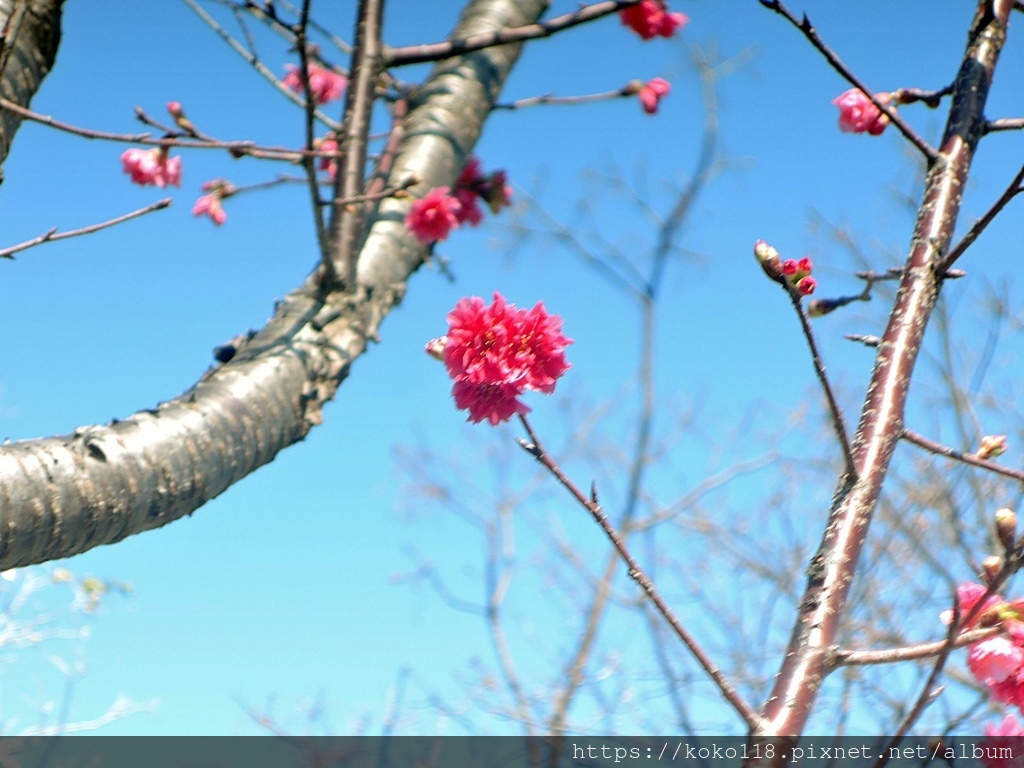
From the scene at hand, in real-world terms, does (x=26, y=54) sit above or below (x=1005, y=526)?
above

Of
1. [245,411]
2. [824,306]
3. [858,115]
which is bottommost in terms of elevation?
[245,411]

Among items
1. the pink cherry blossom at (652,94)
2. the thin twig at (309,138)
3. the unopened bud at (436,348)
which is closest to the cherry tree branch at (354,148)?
the thin twig at (309,138)

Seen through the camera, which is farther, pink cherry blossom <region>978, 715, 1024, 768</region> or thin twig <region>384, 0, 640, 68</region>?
thin twig <region>384, 0, 640, 68</region>

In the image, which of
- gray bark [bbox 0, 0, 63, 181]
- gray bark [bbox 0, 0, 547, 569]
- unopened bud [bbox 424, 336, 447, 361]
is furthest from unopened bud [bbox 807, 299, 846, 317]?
gray bark [bbox 0, 0, 63, 181]

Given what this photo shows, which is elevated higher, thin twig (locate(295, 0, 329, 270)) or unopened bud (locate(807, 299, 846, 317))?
thin twig (locate(295, 0, 329, 270))

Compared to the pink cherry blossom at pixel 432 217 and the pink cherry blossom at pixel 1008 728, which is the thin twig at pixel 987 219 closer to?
the pink cherry blossom at pixel 1008 728

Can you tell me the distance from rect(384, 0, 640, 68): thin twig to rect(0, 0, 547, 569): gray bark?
0.49 feet

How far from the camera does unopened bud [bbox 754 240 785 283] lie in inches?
38.2

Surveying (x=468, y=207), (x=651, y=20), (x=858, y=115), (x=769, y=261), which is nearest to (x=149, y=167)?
(x=468, y=207)

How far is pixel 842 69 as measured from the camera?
1.25m

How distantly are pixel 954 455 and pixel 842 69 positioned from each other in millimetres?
550

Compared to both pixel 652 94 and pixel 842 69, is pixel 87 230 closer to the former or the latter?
pixel 842 69

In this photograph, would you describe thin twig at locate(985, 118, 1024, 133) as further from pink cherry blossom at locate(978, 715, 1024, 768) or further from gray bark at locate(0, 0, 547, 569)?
gray bark at locate(0, 0, 547, 569)

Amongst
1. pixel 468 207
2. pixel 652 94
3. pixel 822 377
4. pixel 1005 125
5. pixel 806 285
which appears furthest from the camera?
pixel 652 94
